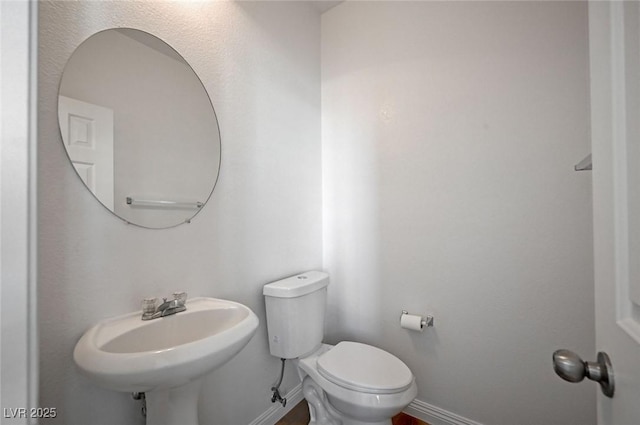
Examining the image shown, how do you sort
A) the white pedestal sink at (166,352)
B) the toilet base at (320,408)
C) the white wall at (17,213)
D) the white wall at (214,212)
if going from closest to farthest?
the white wall at (17,213) < the white pedestal sink at (166,352) < the white wall at (214,212) < the toilet base at (320,408)

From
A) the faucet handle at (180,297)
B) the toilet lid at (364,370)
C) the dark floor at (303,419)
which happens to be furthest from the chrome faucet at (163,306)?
the dark floor at (303,419)

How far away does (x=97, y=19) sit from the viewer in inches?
34.0

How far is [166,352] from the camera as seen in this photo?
0.66 meters

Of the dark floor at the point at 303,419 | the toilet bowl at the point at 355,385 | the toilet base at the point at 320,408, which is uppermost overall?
the toilet bowl at the point at 355,385

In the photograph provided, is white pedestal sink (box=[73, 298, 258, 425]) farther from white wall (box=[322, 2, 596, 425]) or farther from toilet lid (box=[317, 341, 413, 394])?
white wall (box=[322, 2, 596, 425])

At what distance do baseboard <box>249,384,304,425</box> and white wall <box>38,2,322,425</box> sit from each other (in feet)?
0.17

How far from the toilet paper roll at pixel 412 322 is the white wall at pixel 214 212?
0.64 meters

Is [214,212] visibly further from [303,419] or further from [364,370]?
[303,419]

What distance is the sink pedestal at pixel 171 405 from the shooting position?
32.4 inches

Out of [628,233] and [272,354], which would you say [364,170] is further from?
[628,233]

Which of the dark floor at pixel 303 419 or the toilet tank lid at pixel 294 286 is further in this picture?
the dark floor at pixel 303 419

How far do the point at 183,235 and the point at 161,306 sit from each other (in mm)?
282

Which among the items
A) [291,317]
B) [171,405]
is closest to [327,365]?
[291,317]

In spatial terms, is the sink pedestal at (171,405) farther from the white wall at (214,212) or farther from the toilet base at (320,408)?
the toilet base at (320,408)
